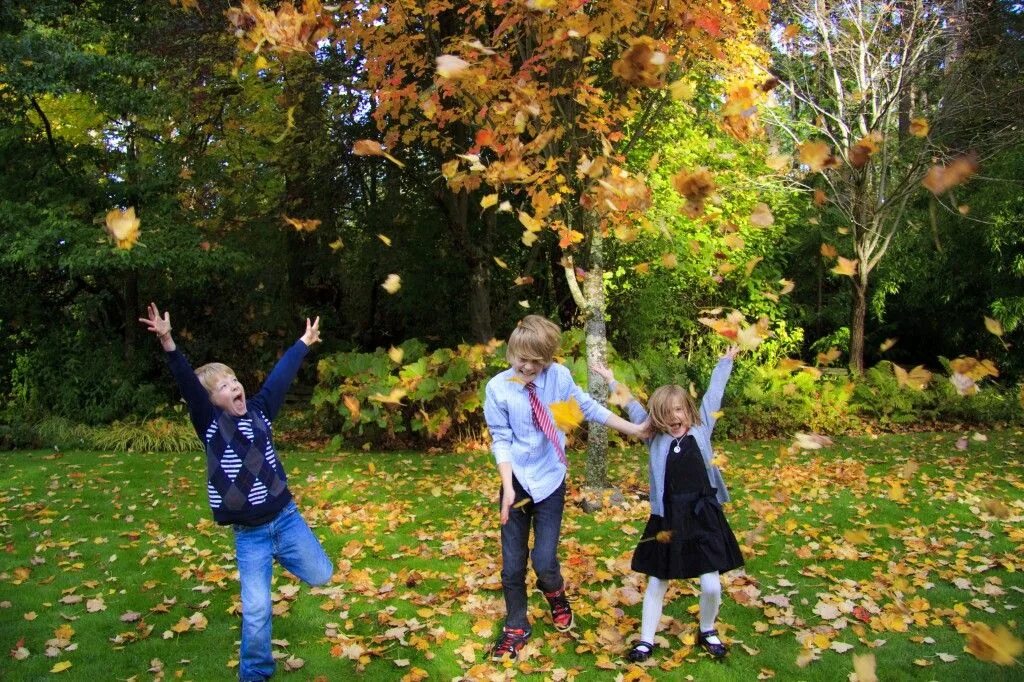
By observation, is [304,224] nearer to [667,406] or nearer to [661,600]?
[667,406]

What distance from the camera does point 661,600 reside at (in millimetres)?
4094

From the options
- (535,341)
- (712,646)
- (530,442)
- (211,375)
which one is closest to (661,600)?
(712,646)

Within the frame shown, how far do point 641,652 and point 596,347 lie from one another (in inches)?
138

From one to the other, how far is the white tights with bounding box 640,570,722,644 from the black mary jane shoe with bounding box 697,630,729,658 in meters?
0.02

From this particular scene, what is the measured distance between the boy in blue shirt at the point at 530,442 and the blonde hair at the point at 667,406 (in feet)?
0.34

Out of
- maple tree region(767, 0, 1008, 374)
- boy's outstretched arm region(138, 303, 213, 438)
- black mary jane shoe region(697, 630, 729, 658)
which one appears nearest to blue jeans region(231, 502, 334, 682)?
boy's outstretched arm region(138, 303, 213, 438)

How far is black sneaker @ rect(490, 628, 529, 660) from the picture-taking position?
Result: 4.24 meters

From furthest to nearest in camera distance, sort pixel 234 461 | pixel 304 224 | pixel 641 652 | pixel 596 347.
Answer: pixel 304 224 → pixel 596 347 → pixel 641 652 → pixel 234 461

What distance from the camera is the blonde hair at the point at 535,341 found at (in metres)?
3.97

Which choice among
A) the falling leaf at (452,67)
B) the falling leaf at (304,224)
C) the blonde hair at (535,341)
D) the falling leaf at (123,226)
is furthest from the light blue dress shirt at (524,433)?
the falling leaf at (304,224)

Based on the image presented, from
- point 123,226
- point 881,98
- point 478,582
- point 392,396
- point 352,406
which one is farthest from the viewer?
point 881,98

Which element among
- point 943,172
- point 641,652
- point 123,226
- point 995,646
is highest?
point 943,172

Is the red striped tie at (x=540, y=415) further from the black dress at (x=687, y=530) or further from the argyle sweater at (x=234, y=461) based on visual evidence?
the argyle sweater at (x=234, y=461)

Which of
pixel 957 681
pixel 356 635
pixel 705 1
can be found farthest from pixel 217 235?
pixel 957 681
